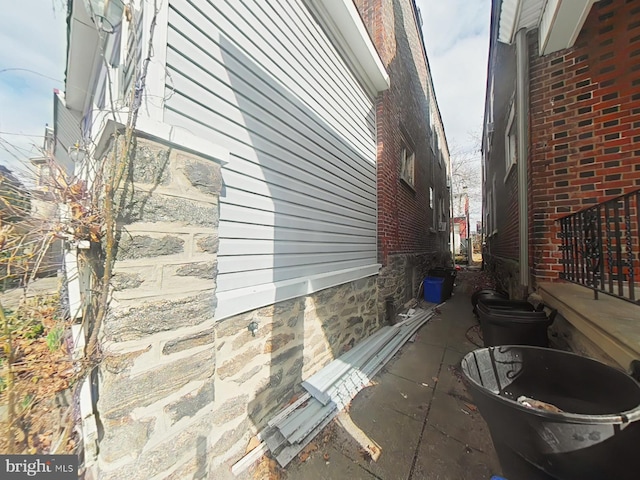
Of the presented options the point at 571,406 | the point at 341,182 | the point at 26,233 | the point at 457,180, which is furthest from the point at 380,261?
the point at 457,180

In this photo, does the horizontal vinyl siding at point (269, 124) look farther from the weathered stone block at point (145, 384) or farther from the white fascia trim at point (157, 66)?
the weathered stone block at point (145, 384)

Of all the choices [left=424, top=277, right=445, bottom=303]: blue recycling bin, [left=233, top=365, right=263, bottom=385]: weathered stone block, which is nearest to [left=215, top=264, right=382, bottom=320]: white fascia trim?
[left=233, top=365, right=263, bottom=385]: weathered stone block

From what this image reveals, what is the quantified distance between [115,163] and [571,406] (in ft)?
9.79

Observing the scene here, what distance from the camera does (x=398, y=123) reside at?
5469 mm

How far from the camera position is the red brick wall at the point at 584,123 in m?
2.63

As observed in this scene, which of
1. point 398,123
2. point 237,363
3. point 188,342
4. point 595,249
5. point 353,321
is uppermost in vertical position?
point 398,123

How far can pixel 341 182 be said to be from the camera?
11.6 ft

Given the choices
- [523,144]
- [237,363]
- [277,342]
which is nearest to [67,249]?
[237,363]

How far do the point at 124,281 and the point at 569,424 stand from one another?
203 centimetres

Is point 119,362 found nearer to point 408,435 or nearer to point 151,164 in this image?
point 151,164

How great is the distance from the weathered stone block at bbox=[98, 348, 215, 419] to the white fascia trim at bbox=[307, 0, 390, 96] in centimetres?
399

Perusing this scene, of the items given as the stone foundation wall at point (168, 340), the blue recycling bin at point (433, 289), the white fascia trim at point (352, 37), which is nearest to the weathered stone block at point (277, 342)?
the stone foundation wall at point (168, 340)

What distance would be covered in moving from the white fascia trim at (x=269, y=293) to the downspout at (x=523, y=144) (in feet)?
8.62

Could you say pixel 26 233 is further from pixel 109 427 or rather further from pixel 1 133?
pixel 109 427
